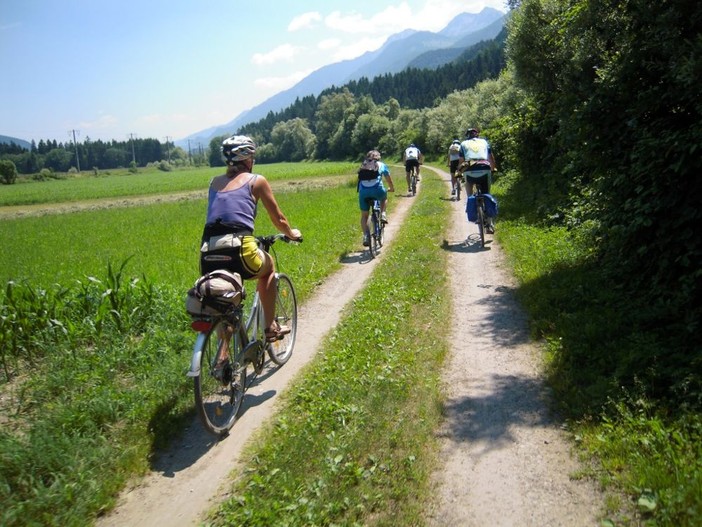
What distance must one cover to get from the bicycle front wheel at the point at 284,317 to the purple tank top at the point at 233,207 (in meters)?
1.23

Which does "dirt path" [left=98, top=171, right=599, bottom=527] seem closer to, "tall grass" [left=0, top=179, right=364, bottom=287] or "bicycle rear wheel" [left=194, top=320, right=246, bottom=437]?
"bicycle rear wheel" [left=194, top=320, right=246, bottom=437]

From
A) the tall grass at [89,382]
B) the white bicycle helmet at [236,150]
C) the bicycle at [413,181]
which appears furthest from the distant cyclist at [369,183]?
the bicycle at [413,181]

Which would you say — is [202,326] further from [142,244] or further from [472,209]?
[142,244]

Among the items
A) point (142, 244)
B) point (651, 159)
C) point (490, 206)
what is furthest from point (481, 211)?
point (142, 244)

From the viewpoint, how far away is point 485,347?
5734mm

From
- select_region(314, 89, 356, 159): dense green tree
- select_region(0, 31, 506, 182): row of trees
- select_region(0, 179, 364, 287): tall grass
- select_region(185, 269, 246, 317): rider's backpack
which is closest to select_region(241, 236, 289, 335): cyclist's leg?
select_region(185, 269, 246, 317): rider's backpack

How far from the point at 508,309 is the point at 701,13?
161 inches

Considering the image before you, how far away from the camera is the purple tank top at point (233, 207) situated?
4.49m

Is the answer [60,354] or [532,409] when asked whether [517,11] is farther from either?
[60,354]

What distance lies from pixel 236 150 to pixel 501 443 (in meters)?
3.64

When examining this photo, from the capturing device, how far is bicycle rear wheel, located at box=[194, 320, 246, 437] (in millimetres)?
4184

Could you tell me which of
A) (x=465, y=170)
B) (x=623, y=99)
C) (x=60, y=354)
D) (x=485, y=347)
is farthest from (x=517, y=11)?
(x=60, y=354)

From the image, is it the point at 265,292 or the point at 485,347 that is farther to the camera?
the point at 485,347

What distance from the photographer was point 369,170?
1091 cm
